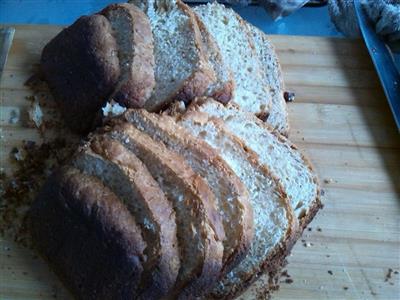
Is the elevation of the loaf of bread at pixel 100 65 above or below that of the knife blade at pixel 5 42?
above

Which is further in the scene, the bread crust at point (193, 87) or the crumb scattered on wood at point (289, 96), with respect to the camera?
the crumb scattered on wood at point (289, 96)

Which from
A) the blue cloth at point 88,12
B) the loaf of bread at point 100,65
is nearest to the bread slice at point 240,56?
the loaf of bread at point 100,65

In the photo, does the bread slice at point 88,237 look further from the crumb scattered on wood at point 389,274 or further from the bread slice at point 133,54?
the crumb scattered on wood at point 389,274

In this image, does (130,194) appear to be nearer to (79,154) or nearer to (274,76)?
(79,154)

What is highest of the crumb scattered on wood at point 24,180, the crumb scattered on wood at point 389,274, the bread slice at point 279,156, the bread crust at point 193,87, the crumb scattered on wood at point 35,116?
the bread crust at point 193,87

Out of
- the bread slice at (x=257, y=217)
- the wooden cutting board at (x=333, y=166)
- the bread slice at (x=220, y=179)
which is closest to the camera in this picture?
the bread slice at (x=220, y=179)

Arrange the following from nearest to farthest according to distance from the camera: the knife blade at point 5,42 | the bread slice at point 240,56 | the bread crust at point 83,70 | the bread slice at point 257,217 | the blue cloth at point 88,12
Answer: the bread slice at point 257,217 → the bread crust at point 83,70 → the bread slice at point 240,56 → the knife blade at point 5,42 → the blue cloth at point 88,12
